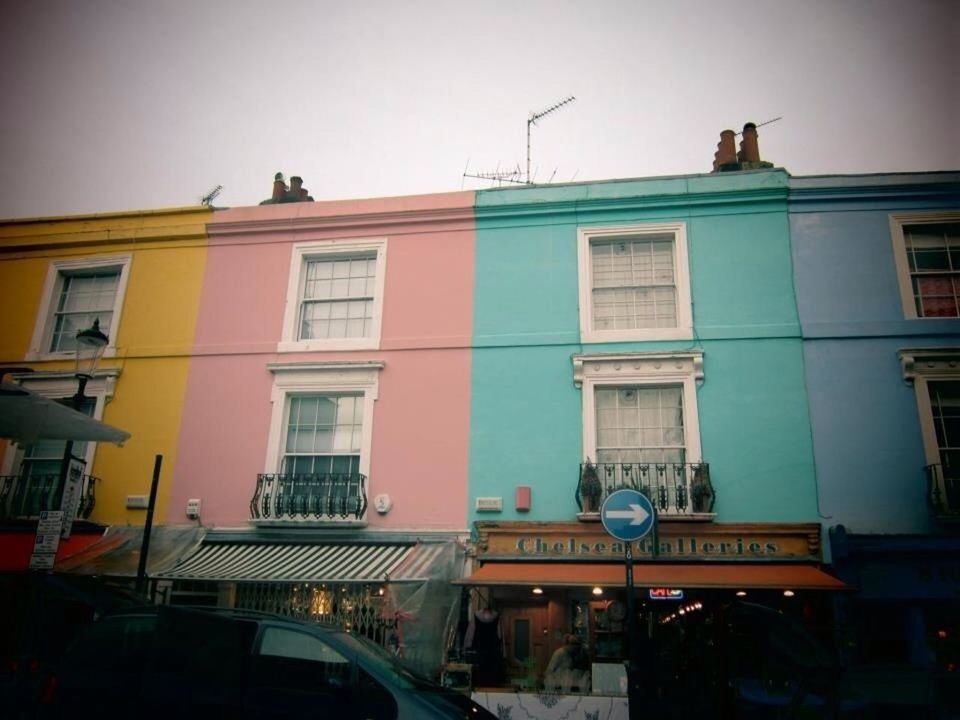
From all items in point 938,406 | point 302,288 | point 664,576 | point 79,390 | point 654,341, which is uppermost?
point 302,288

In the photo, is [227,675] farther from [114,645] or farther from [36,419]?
[36,419]

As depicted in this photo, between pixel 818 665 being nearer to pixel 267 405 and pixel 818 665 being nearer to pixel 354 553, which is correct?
pixel 354 553

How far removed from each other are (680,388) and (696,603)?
128 inches

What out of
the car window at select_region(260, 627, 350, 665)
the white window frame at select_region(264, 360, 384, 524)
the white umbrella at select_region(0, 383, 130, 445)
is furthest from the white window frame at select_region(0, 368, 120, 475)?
the car window at select_region(260, 627, 350, 665)

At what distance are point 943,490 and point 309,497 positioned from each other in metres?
9.32

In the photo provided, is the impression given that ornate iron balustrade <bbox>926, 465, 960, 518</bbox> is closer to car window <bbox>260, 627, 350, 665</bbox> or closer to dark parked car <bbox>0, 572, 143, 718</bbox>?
car window <bbox>260, 627, 350, 665</bbox>

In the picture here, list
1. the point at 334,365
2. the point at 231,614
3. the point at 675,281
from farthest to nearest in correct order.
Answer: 1. the point at 334,365
2. the point at 675,281
3. the point at 231,614

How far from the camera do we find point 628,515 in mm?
8070

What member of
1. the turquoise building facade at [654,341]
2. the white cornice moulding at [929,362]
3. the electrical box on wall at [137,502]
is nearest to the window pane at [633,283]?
the turquoise building facade at [654,341]

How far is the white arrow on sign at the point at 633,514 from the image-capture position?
26.3ft

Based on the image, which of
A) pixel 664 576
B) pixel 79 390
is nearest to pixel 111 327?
pixel 79 390

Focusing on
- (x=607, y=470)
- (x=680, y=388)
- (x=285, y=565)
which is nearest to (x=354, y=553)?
(x=285, y=565)

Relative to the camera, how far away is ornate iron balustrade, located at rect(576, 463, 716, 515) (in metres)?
10.2

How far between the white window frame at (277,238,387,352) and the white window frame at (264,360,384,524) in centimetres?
40
